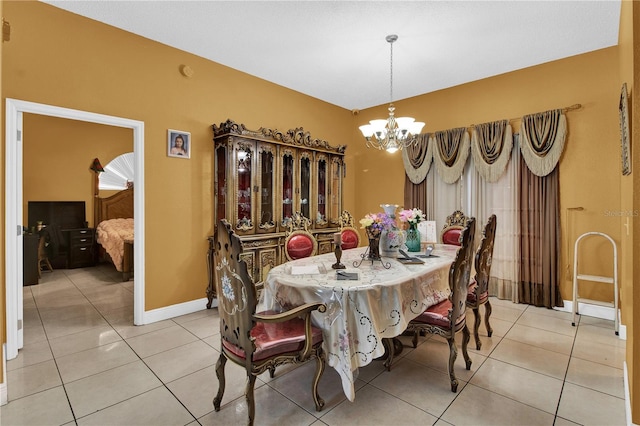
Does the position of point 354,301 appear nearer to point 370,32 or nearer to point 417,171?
point 370,32

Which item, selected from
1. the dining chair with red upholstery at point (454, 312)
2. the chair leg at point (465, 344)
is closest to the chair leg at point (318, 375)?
the dining chair with red upholstery at point (454, 312)

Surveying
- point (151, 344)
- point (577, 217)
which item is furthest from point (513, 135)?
point (151, 344)

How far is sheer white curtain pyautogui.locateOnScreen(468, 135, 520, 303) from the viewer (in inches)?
153

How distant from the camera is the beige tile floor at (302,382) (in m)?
1.84

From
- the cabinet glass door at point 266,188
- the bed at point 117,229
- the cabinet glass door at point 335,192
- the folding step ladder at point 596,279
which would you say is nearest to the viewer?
the folding step ladder at point 596,279

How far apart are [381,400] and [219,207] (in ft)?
8.76

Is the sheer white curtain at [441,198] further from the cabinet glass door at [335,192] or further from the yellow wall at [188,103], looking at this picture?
the cabinet glass door at [335,192]

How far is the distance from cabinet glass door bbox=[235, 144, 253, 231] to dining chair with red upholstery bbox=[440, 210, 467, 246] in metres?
2.30

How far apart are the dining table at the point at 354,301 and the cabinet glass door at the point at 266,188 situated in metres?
1.61

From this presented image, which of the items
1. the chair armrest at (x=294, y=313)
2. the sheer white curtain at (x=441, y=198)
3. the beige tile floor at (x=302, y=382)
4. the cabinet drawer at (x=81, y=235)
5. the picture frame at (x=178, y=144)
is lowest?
the beige tile floor at (x=302, y=382)

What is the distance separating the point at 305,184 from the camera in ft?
14.4

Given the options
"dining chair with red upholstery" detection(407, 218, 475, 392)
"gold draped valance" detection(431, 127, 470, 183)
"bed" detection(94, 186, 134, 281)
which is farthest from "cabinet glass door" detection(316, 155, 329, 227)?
"bed" detection(94, 186, 134, 281)

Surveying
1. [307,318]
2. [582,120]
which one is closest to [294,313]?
[307,318]

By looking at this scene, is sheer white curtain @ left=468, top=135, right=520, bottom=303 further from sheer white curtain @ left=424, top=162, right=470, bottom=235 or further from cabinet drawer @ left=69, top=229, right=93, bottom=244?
cabinet drawer @ left=69, top=229, right=93, bottom=244
